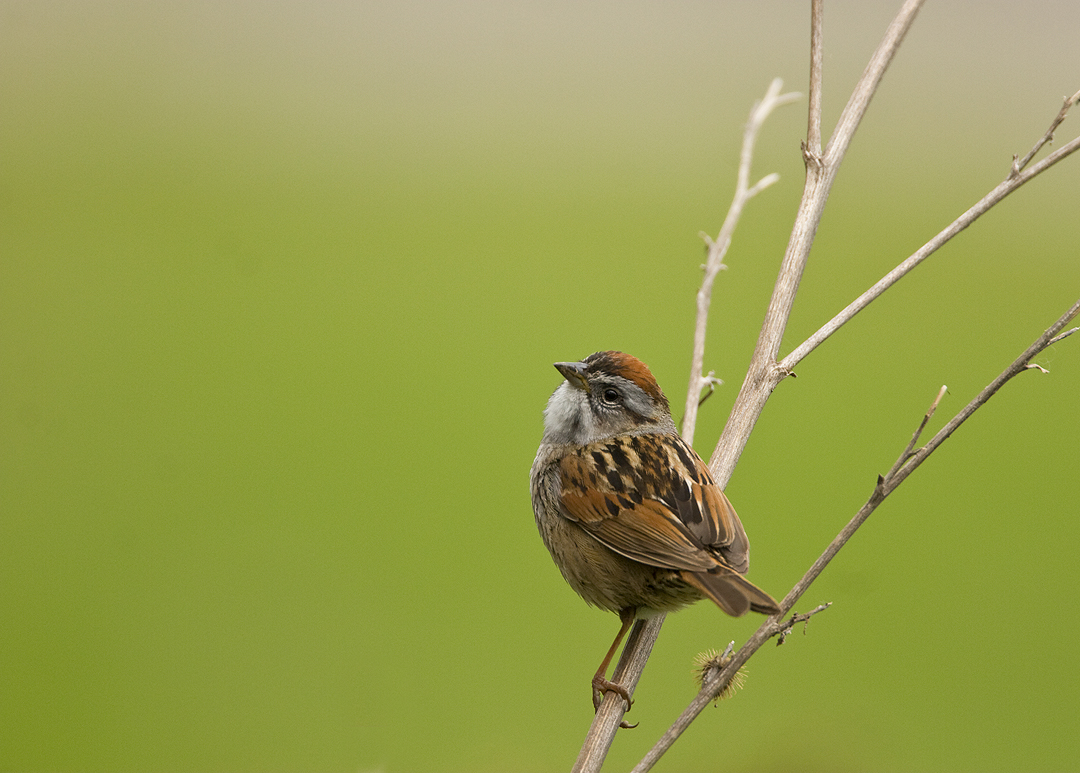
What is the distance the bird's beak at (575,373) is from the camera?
275 cm

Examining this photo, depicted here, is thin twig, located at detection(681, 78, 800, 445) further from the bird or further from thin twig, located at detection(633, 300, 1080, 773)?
thin twig, located at detection(633, 300, 1080, 773)

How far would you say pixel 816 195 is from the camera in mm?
2393

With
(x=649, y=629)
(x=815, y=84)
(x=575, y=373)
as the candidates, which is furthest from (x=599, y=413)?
(x=815, y=84)

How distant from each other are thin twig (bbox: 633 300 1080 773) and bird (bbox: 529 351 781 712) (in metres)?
0.29

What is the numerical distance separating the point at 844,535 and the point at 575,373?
1.18 m

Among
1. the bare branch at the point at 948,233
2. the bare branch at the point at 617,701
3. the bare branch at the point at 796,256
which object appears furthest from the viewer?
the bare branch at the point at 796,256

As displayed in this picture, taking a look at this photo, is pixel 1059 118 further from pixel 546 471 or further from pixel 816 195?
pixel 546 471

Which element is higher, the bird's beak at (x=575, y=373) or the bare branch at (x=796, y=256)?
the bare branch at (x=796, y=256)

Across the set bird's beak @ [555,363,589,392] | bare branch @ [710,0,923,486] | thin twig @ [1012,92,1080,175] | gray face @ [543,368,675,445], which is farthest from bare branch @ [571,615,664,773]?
thin twig @ [1012,92,1080,175]

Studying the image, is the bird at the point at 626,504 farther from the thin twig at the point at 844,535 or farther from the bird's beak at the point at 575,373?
the thin twig at the point at 844,535

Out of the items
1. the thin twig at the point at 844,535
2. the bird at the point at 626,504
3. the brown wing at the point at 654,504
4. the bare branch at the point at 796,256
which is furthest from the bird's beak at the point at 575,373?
the thin twig at the point at 844,535

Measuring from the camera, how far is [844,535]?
1.73 metres

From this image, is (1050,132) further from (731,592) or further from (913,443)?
(731,592)

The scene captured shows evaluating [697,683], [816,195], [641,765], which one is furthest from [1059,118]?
[641,765]
